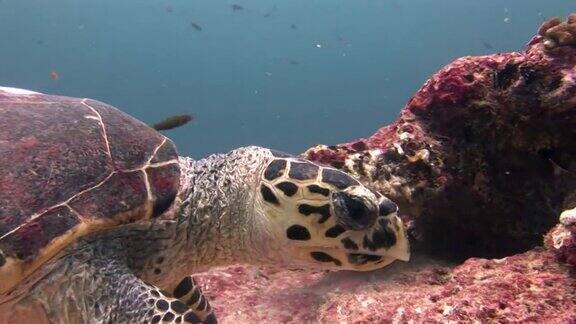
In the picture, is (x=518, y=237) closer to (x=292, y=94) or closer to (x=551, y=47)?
(x=551, y=47)

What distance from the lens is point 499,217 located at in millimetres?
3318

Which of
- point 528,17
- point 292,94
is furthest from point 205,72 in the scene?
point 528,17

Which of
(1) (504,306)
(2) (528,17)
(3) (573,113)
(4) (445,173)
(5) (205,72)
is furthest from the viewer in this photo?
(5) (205,72)

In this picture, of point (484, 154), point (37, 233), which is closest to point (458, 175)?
point (484, 154)

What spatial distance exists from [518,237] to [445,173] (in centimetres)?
65

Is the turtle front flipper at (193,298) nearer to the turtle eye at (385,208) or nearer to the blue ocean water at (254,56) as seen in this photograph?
the turtle eye at (385,208)

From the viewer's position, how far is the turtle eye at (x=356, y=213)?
2.11 meters

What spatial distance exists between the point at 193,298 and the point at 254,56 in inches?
3571

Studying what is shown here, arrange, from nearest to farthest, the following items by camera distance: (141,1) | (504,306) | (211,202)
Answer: (504,306) → (211,202) → (141,1)

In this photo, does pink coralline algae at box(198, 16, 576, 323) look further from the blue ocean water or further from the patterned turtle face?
the blue ocean water

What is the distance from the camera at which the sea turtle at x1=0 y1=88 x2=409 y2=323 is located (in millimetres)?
1927

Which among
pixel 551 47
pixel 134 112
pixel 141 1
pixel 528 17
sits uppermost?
pixel 528 17

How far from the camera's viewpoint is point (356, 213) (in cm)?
212

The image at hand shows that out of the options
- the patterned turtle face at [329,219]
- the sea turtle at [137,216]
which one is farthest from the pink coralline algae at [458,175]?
→ the sea turtle at [137,216]
